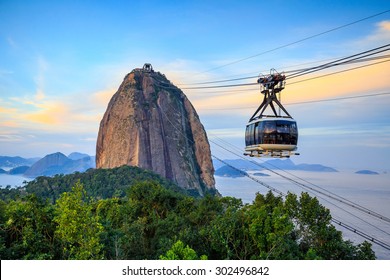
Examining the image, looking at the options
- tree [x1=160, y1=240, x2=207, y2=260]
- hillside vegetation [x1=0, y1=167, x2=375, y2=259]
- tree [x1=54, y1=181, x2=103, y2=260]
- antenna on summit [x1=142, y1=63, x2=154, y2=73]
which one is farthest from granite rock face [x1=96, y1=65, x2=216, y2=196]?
Result: tree [x1=160, y1=240, x2=207, y2=260]

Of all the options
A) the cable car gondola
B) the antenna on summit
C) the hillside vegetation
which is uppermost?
the antenna on summit

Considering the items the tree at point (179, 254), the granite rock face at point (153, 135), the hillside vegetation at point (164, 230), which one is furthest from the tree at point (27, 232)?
the granite rock face at point (153, 135)

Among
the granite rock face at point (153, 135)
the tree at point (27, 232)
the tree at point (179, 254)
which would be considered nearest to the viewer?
the tree at point (179, 254)

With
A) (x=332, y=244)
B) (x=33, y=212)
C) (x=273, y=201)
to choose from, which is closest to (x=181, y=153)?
(x=273, y=201)

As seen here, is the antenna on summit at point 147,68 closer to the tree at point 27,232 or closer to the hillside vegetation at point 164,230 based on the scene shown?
the hillside vegetation at point 164,230

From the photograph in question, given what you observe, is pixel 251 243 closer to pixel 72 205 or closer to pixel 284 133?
pixel 284 133

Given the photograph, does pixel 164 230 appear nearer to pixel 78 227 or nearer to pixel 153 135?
pixel 78 227

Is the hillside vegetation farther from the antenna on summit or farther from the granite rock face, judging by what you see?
the antenna on summit
